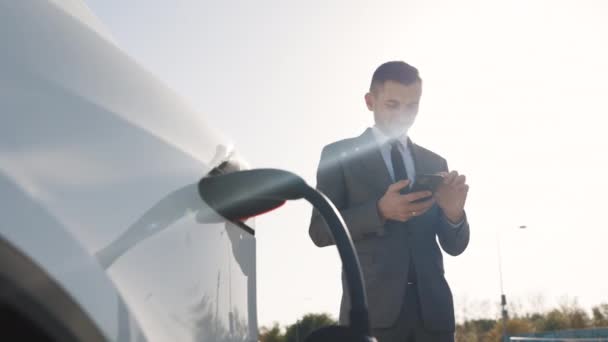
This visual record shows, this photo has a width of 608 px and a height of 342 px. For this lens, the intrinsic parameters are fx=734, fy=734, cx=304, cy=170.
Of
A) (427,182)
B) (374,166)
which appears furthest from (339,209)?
(427,182)

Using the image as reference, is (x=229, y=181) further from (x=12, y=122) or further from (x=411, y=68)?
(x=411, y=68)

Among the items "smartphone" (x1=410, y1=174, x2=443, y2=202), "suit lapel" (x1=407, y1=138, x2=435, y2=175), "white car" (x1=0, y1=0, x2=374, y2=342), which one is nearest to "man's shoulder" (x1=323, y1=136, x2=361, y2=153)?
"suit lapel" (x1=407, y1=138, x2=435, y2=175)

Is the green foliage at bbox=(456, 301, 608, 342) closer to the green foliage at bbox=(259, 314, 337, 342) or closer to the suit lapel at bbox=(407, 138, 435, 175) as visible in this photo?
the green foliage at bbox=(259, 314, 337, 342)

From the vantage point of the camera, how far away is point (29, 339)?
40.0 inches

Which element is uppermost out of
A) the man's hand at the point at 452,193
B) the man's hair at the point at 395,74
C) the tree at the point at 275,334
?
the tree at the point at 275,334

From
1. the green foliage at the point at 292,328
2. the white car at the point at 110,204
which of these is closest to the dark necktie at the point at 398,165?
the white car at the point at 110,204

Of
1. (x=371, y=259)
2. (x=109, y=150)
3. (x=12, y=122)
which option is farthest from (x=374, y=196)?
(x=12, y=122)

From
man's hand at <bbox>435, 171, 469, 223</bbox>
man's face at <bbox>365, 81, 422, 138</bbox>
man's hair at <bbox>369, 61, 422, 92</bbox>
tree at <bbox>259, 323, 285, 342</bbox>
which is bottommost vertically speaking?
man's hand at <bbox>435, 171, 469, 223</bbox>

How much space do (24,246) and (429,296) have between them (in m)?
2.30

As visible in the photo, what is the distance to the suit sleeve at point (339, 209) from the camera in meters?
2.97

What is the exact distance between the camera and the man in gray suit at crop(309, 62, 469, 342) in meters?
2.94

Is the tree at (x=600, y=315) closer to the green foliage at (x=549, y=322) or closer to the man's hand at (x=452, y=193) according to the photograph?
the green foliage at (x=549, y=322)

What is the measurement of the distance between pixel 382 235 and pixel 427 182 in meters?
0.30

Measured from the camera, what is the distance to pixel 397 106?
318 centimetres
